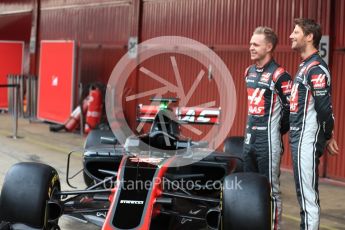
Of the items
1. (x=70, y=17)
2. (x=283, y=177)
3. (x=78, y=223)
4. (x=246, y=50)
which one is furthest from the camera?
(x=70, y=17)

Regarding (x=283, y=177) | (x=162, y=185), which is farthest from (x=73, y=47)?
(x=162, y=185)

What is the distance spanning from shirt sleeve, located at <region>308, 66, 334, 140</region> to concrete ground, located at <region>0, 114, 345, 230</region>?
4.87ft

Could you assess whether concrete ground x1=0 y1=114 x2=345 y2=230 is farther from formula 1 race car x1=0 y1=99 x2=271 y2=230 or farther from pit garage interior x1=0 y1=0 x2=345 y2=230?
formula 1 race car x1=0 y1=99 x2=271 y2=230

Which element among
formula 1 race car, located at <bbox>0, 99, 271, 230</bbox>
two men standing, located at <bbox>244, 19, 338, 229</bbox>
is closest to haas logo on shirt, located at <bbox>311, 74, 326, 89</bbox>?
two men standing, located at <bbox>244, 19, 338, 229</bbox>

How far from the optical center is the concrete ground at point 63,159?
564 centimetres

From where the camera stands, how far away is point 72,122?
1227 cm

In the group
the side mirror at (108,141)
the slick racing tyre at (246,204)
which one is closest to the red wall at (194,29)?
the side mirror at (108,141)

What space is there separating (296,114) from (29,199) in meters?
2.08

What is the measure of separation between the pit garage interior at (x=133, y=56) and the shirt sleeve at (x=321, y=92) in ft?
4.89

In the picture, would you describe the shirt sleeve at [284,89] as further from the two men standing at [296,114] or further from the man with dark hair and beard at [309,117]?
the man with dark hair and beard at [309,117]

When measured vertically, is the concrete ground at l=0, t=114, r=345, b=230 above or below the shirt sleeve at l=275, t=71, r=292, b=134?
below

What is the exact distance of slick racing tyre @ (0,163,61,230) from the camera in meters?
4.06

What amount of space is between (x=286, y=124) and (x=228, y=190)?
3.92 ft

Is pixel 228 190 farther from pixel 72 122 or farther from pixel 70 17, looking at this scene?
pixel 70 17
